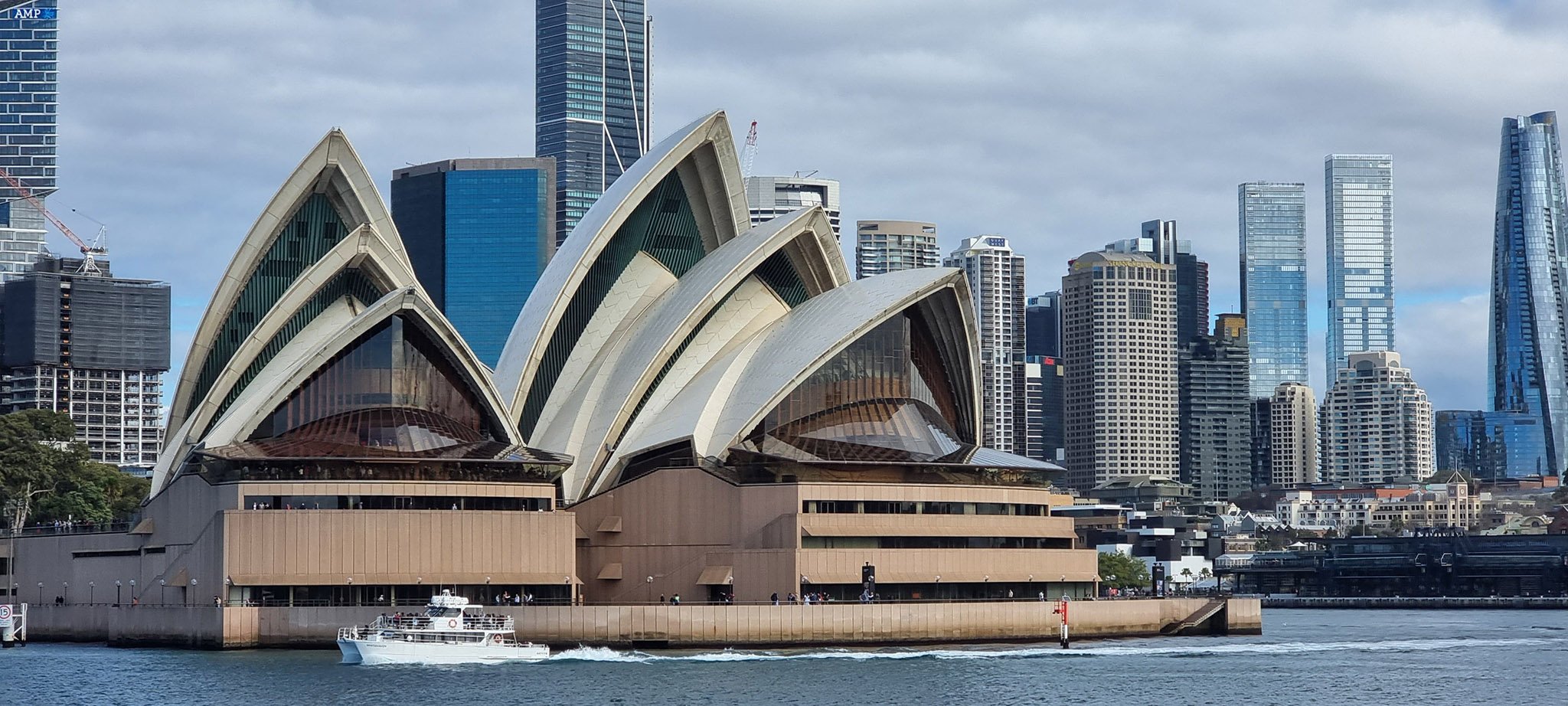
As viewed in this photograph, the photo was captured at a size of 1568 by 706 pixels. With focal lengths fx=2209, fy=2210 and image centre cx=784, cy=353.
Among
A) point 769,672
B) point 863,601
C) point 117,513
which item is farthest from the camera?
point 117,513

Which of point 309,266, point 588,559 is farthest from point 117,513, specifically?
point 588,559

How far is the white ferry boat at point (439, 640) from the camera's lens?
8300 centimetres

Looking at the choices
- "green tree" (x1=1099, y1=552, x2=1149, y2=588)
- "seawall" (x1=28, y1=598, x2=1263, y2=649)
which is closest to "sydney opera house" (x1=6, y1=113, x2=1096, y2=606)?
"seawall" (x1=28, y1=598, x2=1263, y2=649)

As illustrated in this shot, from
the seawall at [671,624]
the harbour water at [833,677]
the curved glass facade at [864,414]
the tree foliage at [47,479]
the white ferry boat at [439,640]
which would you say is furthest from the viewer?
the tree foliage at [47,479]

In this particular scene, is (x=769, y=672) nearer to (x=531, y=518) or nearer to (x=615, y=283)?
(x=531, y=518)

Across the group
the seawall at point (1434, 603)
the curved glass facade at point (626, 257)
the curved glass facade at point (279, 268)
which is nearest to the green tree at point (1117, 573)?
the seawall at point (1434, 603)

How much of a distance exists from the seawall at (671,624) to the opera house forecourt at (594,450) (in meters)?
0.14

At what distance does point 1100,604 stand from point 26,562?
5278 centimetres

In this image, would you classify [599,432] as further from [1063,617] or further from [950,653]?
[1063,617]

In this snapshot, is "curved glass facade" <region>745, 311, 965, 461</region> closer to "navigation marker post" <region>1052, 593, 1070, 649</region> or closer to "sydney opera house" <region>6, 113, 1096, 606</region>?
"sydney opera house" <region>6, 113, 1096, 606</region>

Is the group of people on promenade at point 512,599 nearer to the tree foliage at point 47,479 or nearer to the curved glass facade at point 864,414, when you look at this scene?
the curved glass facade at point 864,414

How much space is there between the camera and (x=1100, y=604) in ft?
336

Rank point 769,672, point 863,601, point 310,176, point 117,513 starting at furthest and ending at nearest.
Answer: point 117,513 < point 310,176 < point 863,601 < point 769,672

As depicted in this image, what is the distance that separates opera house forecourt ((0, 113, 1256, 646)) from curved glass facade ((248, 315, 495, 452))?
129 mm
